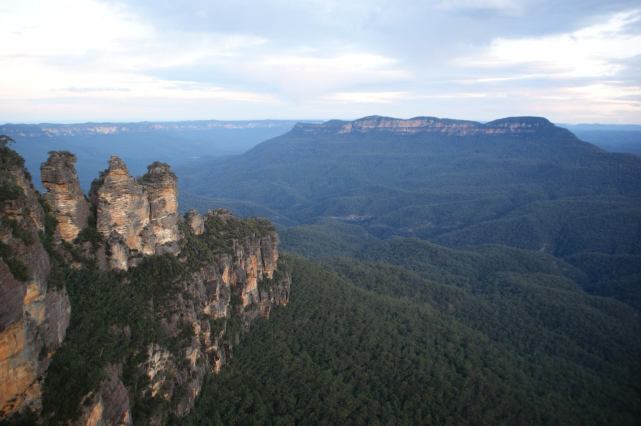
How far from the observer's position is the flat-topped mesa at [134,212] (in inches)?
1190

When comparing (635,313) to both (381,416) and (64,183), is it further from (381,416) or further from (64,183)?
(64,183)

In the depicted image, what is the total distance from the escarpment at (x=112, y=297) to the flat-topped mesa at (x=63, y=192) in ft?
0.23

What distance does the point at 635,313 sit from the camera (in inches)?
3029

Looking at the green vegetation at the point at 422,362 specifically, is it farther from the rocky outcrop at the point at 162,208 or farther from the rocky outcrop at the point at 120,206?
the rocky outcrop at the point at 120,206

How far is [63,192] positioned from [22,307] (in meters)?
11.8

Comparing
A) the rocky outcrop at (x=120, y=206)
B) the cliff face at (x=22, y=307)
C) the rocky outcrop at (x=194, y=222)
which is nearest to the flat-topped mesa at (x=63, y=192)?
the rocky outcrop at (x=120, y=206)

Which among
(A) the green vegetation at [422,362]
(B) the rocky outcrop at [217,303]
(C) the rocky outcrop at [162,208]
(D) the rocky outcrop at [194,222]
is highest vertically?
(C) the rocky outcrop at [162,208]

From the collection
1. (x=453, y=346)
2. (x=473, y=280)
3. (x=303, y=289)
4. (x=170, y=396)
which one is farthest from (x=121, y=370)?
(x=473, y=280)

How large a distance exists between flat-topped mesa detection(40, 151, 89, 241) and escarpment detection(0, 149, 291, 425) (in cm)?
7

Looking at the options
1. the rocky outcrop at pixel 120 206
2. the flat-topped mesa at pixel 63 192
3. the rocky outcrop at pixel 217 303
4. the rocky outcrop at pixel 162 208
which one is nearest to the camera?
the flat-topped mesa at pixel 63 192

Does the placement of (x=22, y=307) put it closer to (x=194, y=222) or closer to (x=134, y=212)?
(x=134, y=212)

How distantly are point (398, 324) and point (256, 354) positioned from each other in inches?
837

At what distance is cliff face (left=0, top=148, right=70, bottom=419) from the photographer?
17.2 m

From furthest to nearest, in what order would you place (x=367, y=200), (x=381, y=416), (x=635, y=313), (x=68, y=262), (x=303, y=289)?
(x=367, y=200) → (x=635, y=313) → (x=303, y=289) → (x=381, y=416) → (x=68, y=262)
